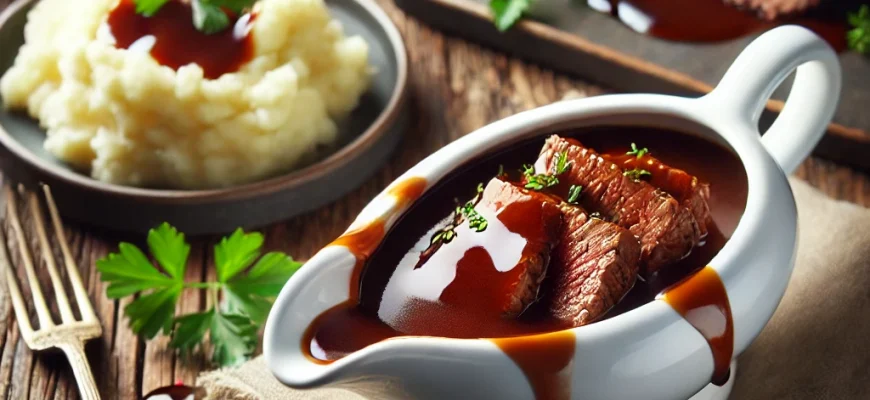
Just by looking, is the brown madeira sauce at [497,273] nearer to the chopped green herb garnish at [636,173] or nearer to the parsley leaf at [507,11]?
the chopped green herb garnish at [636,173]

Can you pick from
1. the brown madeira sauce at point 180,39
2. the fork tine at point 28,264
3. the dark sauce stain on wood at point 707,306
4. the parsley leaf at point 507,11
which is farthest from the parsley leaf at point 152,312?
the parsley leaf at point 507,11

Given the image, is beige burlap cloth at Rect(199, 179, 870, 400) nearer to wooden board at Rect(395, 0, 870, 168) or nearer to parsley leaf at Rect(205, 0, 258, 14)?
wooden board at Rect(395, 0, 870, 168)

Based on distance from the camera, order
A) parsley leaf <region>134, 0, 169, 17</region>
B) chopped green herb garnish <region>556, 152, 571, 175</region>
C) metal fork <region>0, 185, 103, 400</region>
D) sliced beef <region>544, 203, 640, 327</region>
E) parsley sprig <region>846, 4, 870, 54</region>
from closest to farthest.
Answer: sliced beef <region>544, 203, 640, 327</region>
chopped green herb garnish <region>556, 152, 571, 175</region>
metal fork <region>0, 185, 103, 400</region>
parsley leaf <region>134, 0, 169, 17</region>
parsley sprig <region>846, 4, 870, 54</region>

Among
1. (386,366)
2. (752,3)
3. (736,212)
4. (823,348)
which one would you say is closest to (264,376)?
(386,366)

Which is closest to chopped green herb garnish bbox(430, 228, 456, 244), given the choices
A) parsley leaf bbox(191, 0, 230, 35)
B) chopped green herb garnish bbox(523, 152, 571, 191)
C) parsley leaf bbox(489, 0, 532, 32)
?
chopped green herb garnish bbox(523, 152, 571, 191)

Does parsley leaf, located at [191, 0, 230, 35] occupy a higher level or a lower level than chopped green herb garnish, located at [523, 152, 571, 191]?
higher

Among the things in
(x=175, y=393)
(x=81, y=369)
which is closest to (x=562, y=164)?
(x=175, y=393)

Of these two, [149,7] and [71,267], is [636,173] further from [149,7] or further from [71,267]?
[149,7]
